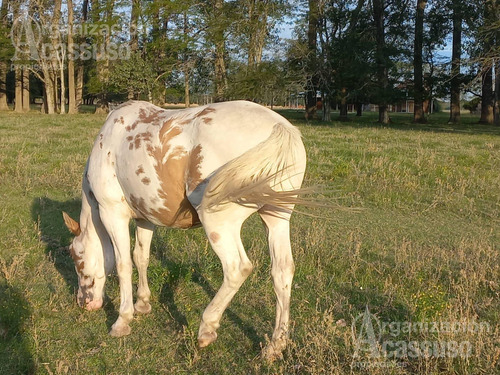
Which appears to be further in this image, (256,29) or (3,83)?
(3,83)

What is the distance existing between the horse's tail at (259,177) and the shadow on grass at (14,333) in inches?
74.5

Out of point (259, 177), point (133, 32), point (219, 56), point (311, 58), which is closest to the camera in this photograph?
point (259, 177)

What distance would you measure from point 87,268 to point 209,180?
74.5 inches

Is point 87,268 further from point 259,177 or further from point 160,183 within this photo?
point 259,177

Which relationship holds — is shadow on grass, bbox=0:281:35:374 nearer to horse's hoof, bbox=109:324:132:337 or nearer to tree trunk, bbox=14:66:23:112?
horse's hoof, bbox=109:324:132:337

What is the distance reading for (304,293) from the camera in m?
4.86

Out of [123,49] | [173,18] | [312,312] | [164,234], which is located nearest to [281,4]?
[173,18]

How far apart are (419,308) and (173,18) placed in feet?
117

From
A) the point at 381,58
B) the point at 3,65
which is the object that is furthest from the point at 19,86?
the point at 381,58

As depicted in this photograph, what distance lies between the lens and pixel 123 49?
123ft

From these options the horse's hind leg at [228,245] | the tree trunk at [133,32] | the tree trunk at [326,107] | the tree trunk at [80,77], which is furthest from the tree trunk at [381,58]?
the horse's hind leg at [228,245]

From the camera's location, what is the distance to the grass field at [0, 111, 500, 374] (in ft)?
11.7

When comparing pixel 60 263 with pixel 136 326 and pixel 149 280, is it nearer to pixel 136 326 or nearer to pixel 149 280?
pixel 149 280

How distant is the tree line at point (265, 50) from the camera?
3144 cm
